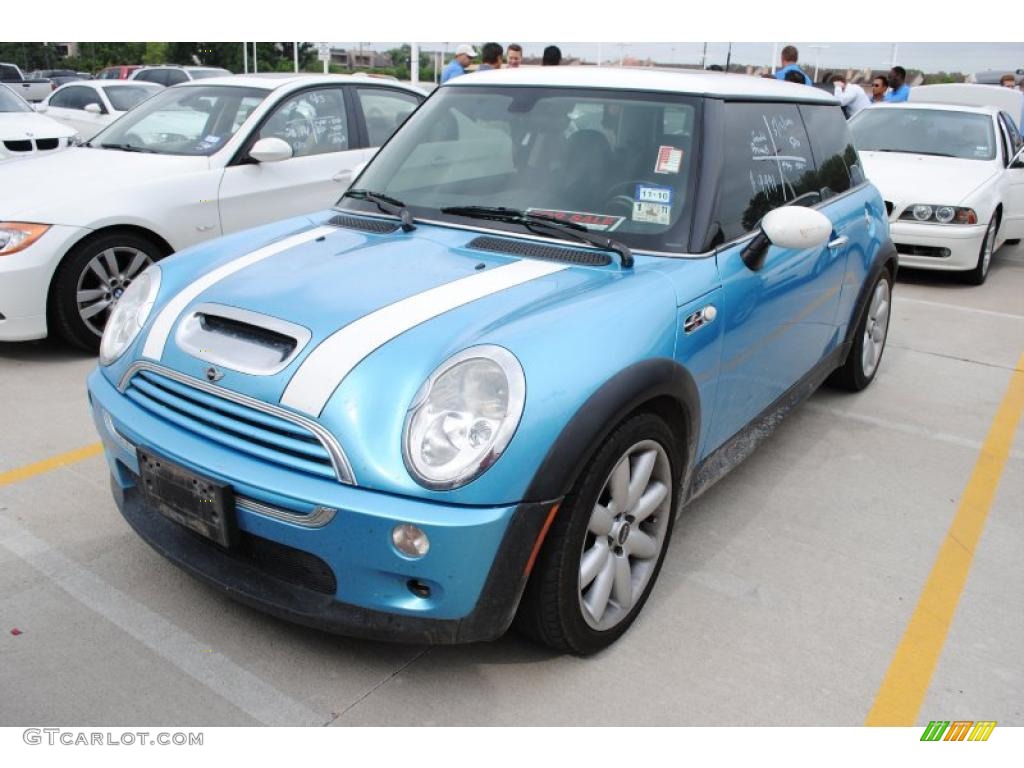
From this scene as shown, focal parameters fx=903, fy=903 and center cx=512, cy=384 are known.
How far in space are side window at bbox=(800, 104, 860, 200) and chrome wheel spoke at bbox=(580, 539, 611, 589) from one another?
7.47 ft

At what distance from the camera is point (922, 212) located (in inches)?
304

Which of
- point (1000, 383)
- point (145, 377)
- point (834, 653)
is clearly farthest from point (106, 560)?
point (1000, 383)

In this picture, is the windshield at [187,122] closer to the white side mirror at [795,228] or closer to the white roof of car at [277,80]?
the white roof of car at [277,80]

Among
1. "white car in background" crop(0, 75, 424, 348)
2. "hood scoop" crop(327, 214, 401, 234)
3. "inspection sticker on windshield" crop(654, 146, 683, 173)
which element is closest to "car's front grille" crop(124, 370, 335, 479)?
"hood scoop" crop(327, 214, 401, 234)

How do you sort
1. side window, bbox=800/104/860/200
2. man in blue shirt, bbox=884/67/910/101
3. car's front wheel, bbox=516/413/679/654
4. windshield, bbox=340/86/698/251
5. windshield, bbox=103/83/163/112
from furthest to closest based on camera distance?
windshield, bbox=103/83/163/112 < man in blue shirt, bbox=884/67/910/101 < side window, bbox=800/104/860/200 < windshield, bbox=340/86/698/251 < car's front wheel, bbox=516/413/679/654

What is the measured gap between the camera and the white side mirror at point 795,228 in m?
3.00

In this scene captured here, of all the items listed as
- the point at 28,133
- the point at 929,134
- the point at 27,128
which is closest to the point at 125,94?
the point at 27,128

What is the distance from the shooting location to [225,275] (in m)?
2.87

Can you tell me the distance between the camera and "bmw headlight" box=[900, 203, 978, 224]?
7.65 m

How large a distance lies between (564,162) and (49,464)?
8.08 ft

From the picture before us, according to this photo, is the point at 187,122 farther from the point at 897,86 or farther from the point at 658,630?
the point at 897,86

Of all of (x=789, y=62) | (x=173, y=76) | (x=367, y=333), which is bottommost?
(x=367, y=333)

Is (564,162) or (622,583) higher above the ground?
(564,162)

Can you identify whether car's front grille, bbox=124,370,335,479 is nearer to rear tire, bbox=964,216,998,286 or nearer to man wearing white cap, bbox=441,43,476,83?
man wearing white cap, bbox=441,43,476,83
